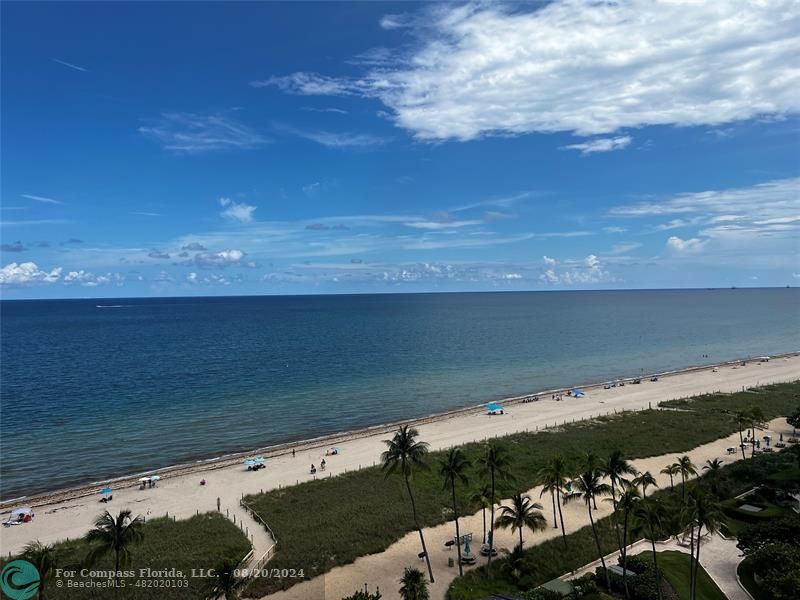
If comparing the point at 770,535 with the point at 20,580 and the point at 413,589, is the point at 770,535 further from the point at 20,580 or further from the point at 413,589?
the point at 20,580

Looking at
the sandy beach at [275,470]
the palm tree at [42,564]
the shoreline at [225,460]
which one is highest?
the palm tree at [42,564]

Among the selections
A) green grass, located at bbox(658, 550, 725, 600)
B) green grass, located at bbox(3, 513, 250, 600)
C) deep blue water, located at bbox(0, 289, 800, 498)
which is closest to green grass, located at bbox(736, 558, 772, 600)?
green grass, located at bbox(658, 550, 725, 600)

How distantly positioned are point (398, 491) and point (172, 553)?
2009 centimetres

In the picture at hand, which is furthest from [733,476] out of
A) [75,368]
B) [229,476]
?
[75,368]

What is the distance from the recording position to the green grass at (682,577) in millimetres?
28781

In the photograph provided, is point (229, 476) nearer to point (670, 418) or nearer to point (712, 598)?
point (712, 598)

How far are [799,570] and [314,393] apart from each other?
250 feet

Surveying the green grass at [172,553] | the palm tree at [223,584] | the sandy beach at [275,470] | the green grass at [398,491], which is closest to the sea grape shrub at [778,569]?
the sandy beach at [275,470]

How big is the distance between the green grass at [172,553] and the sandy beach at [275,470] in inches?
80.0

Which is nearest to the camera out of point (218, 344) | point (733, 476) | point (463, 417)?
point (733, 476)

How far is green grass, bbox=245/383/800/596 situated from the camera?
1448 inches

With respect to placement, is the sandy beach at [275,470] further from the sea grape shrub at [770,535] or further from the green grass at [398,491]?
the sea grape shrub at [770,535]

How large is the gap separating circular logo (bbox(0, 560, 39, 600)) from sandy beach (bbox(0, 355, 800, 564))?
15.2m

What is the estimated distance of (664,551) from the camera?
33.6m
